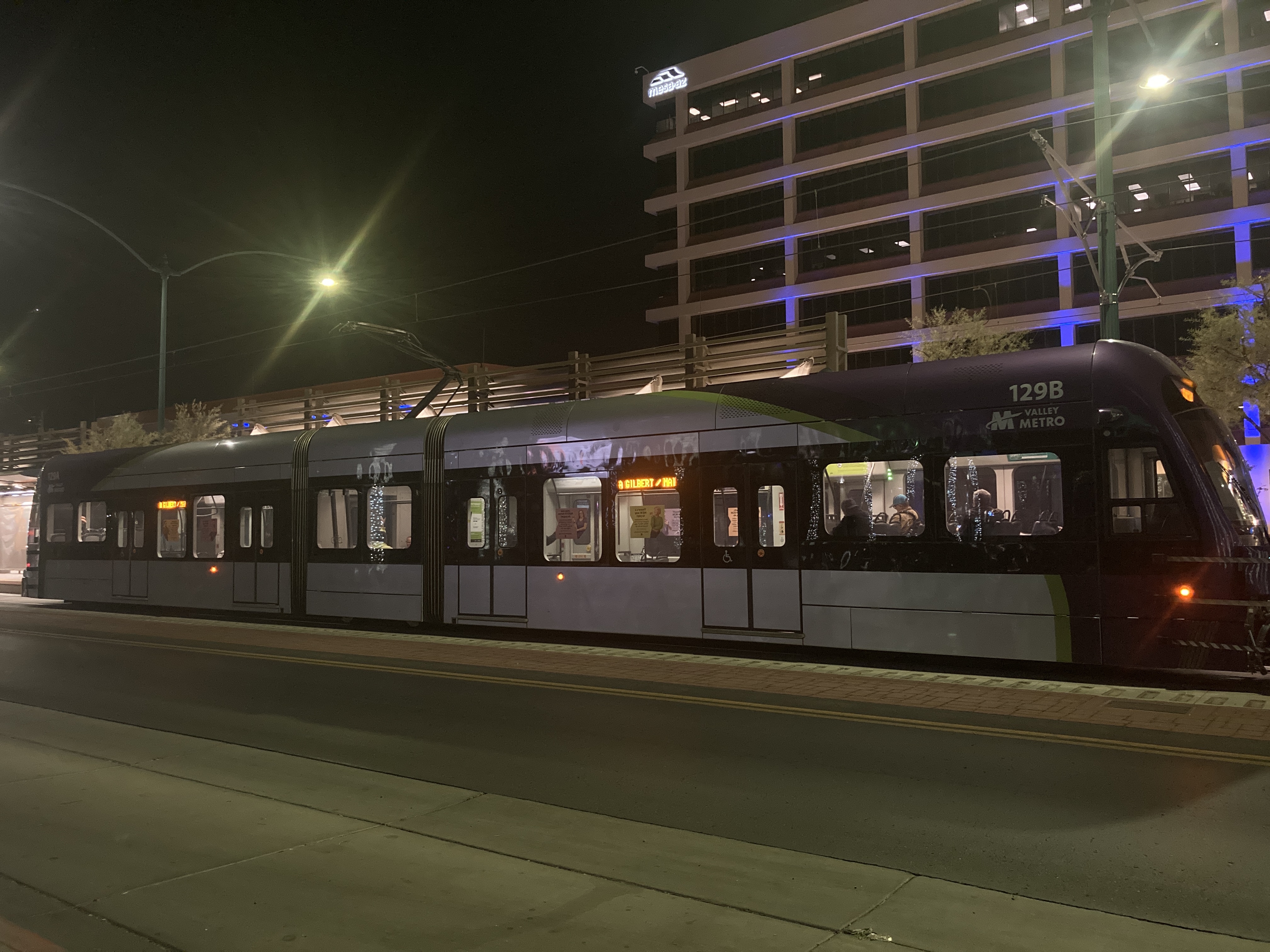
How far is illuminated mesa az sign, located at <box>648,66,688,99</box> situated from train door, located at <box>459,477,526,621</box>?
2148 inches

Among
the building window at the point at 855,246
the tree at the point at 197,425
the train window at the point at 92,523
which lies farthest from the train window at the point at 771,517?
the building window at the point at 855,246

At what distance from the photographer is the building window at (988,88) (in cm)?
5031

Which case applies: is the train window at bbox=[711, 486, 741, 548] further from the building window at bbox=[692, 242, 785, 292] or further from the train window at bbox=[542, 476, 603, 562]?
the building window at bbox=[692, 242, 785, 292]

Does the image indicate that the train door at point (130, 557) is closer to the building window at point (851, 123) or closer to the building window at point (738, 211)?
the building window at point (738, 211)

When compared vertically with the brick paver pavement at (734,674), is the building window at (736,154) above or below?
above

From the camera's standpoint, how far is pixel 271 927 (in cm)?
432

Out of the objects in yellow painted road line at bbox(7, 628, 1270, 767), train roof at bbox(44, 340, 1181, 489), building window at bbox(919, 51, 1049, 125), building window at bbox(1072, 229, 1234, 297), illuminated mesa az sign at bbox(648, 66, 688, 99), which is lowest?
yellow painted road line at bbox(7, 628, 1270, 767)

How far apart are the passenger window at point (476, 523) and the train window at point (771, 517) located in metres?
4.86

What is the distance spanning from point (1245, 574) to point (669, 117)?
61696 mm

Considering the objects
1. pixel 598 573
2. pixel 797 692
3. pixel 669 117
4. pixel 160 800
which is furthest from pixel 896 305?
pixel 160 800

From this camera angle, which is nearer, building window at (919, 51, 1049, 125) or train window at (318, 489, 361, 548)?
train window at (318, 489, 361, 548)

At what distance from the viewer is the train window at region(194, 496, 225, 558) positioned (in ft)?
64.0

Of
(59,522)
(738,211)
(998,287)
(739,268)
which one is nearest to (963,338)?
(998,287)

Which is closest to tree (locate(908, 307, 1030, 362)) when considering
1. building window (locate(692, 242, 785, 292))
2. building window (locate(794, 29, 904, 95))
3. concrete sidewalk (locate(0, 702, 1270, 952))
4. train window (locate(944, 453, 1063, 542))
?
building window (locate(692, 242, 785, 292))
